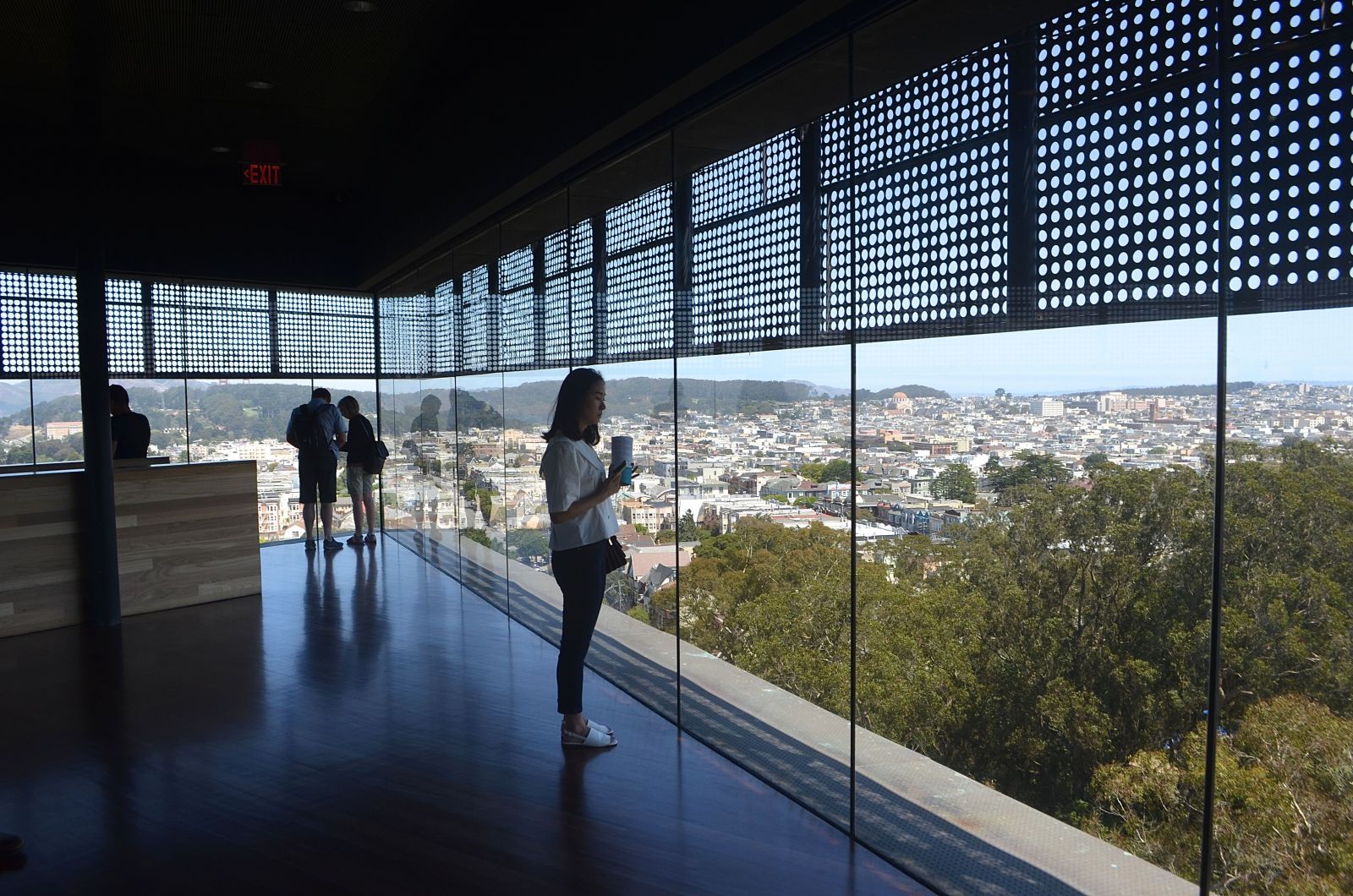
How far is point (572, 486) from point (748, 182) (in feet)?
4.20

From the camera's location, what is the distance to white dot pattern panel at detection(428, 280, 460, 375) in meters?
6.78

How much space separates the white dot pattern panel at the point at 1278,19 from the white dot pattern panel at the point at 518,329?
4045 millimetres

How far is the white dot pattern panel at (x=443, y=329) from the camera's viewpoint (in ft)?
22.2

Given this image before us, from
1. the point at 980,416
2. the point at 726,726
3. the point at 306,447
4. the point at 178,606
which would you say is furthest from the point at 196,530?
the point at 980,416

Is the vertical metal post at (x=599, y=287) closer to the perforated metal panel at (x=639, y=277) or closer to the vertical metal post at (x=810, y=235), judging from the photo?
the perforated metal panel at (x=639, y=277)

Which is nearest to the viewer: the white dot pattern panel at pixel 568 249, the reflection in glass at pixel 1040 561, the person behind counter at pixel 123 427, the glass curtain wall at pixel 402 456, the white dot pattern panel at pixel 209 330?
the reflection in glass at pixel 1040 561

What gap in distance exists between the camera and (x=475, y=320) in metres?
6.26

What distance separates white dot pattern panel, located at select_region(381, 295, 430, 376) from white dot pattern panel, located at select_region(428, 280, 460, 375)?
12cm

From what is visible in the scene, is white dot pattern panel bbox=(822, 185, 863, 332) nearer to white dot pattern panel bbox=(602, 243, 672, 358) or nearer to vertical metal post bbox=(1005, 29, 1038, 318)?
vertical metal post bbox=(1005, 29, 1038, 318)

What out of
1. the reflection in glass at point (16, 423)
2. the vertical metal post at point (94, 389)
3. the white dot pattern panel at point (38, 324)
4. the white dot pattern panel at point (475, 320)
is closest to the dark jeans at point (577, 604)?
the white dot pattern panel at point (475, 320)

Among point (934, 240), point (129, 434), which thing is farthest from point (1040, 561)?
point (129, 434)

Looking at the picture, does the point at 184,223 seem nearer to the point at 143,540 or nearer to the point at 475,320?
the point at 143,540

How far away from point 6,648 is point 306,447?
3204 millimetres

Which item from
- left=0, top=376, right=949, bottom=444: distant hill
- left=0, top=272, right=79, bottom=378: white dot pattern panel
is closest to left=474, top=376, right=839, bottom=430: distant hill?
left=0, top=376, right=949, bottom=444: distant hill
